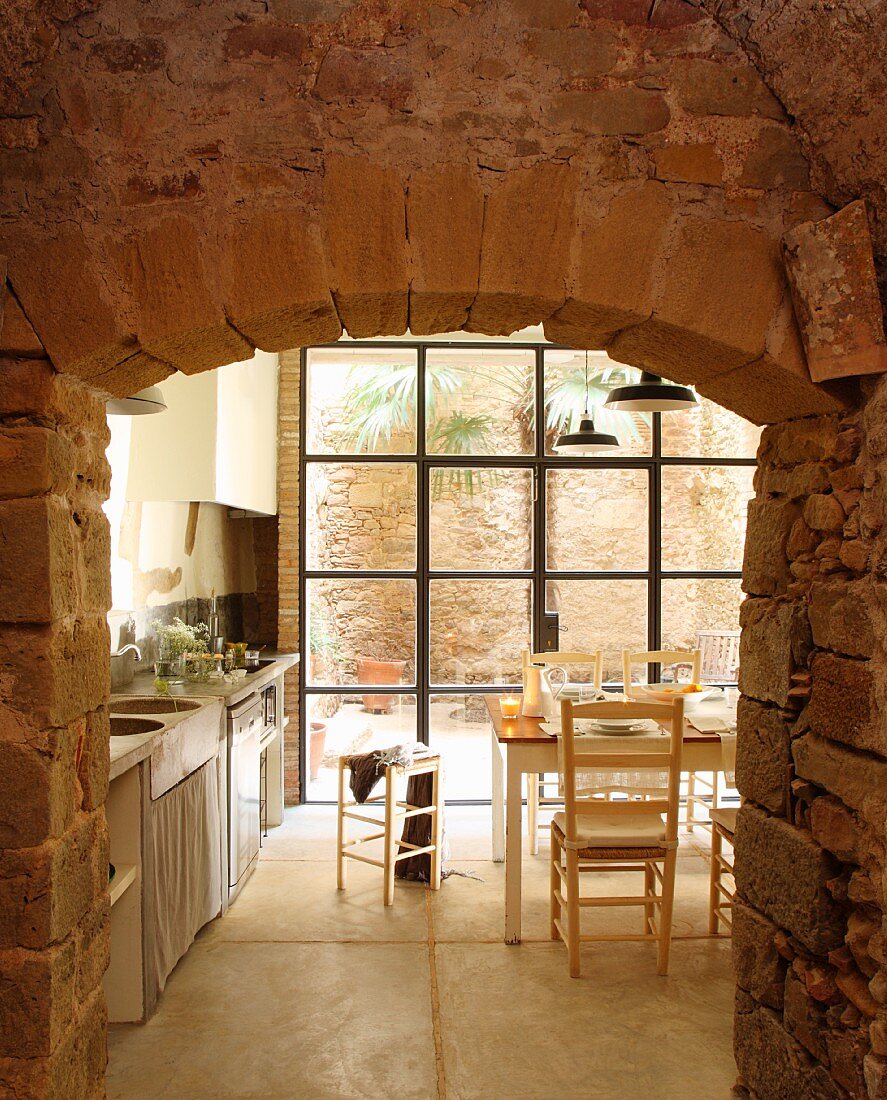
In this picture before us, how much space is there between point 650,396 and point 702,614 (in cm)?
234

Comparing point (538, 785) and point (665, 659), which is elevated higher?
point (665, 659)

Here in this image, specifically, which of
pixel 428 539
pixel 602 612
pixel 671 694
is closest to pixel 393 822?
pixel 671 694

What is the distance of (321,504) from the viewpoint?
579 cm

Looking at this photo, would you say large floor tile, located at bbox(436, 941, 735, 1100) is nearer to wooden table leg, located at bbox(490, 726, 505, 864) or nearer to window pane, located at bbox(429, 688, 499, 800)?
wooden table leg, located at bbox(490, 726, 505, 864)

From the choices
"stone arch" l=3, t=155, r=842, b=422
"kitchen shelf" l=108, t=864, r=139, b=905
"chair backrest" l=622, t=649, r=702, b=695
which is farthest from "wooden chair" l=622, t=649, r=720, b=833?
"stone arch" l=3, t=155, r=842, b=422

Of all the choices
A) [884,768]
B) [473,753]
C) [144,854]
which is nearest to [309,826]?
[473,753]

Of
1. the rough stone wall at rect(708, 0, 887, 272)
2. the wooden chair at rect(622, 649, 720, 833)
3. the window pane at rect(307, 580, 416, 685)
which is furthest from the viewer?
the window pane at rect(307, 580, 416, 685)

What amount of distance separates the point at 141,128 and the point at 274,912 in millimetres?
3130

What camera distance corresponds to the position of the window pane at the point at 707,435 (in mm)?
5844

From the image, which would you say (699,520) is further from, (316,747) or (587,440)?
(316,747)

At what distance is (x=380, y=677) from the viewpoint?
5.79 metres

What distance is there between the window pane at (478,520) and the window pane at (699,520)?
91 centimetres

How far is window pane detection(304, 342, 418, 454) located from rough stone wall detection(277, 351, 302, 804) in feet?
0.42

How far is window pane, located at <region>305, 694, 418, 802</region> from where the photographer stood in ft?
18.9
